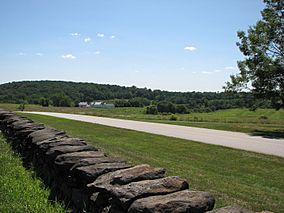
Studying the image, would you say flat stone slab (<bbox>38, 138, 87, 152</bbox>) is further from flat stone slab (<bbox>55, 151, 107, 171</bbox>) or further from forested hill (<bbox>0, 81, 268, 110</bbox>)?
forested hill (<bbox>0, 81, 268, 110</bbox>)

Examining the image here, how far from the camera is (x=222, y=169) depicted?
895 cm

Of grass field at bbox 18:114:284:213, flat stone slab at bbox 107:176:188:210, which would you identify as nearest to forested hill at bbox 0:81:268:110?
grass field at bbox 18:114:284:213

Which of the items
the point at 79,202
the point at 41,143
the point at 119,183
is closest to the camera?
the point at 119,183

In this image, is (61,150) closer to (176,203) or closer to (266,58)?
(176,203)

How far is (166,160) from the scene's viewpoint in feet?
32.5

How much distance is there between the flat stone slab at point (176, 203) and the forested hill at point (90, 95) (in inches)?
3273

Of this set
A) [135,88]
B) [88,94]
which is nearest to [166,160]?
[88,94]

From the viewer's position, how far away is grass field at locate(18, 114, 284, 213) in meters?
6.11

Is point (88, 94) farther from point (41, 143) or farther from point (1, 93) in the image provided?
point (41, 143)

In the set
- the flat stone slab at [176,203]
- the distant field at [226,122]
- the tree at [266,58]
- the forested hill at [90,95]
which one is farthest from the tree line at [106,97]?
the flat stone slab at [176,203]

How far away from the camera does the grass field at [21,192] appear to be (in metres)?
4.76

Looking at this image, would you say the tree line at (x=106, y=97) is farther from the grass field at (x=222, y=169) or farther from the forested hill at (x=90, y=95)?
the grass field at (x=222, y=169)

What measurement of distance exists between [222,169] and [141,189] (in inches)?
233

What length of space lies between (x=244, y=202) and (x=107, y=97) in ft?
406
